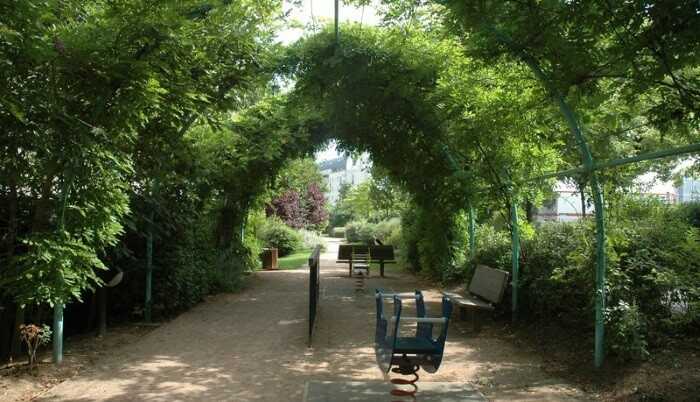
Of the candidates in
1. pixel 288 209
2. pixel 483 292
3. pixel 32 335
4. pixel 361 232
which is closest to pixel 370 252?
pixel 483 292

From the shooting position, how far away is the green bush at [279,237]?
912 inches

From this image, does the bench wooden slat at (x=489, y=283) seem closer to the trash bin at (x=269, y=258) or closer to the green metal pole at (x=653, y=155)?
the green metal pole at (x=653, y=155)

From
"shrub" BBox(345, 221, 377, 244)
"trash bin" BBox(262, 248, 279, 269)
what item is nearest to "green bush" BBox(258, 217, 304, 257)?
"trash bin" BBox(262, 248, 279, 269)

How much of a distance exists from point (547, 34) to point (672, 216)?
2.79 meters

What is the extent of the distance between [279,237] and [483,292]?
16.2m

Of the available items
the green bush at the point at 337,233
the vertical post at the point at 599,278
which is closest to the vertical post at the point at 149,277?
the vertical post at the point at 599,278

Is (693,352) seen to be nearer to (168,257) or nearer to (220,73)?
(220,73)

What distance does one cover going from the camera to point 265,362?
6.25 m

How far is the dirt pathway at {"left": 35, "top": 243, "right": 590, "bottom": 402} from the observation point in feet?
16.9

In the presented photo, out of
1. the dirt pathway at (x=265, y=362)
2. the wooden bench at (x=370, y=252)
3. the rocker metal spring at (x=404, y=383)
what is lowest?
the dirt pathway at (x=265, y=362)

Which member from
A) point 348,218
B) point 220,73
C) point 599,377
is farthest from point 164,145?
point 348,218

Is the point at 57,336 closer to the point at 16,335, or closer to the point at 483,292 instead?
the point at 16,335

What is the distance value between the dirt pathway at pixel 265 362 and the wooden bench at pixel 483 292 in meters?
0.41

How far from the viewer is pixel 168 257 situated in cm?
941
